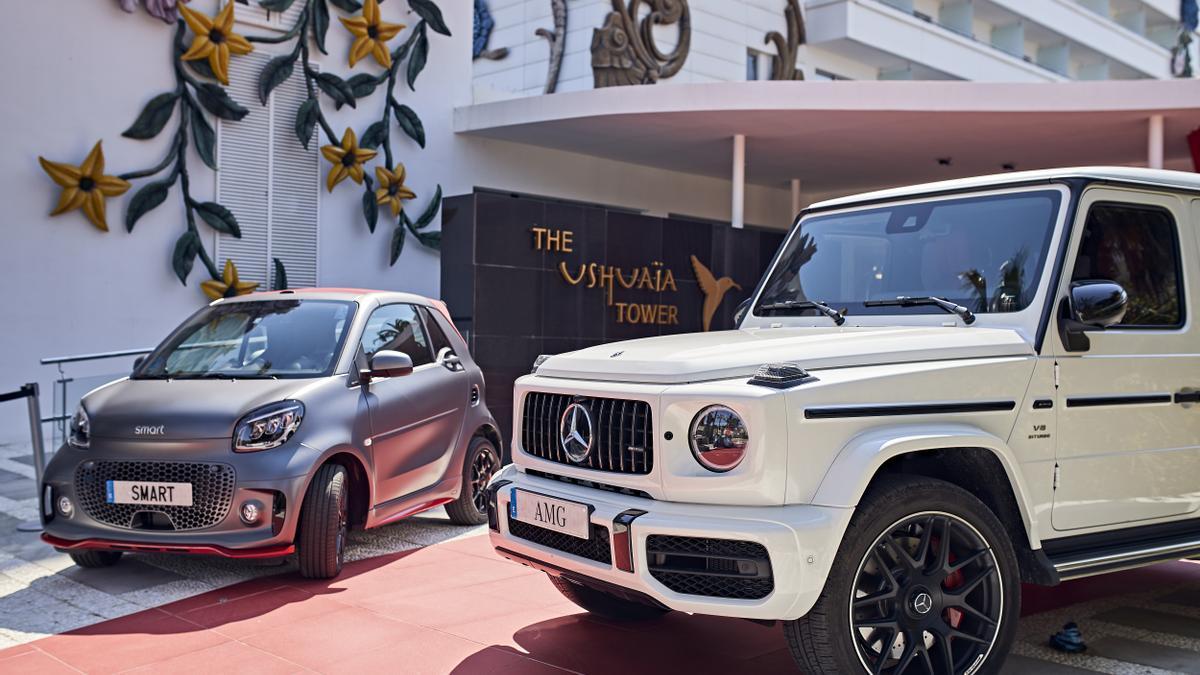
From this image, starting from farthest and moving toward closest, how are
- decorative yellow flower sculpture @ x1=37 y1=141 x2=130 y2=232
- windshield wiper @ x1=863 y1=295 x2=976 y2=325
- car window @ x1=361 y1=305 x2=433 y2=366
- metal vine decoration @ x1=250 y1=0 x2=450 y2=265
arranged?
metal vine decoration @ x1=250 y1=0 x2=450 y2=265 → decorative yellow flower sculpture @ x1=37 y1=141 x2=130 y2=232 → car window @ x1=361 y1=305 x2=433 y2=366 → windshield wiper @ x1=863 y1=295 x2=976 y2=325

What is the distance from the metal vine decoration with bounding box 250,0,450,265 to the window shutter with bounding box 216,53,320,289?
0.18 metres

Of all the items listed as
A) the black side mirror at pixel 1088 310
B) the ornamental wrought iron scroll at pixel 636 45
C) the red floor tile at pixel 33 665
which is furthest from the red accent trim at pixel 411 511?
the ornamental wrought iron scroll at pixel 636 45

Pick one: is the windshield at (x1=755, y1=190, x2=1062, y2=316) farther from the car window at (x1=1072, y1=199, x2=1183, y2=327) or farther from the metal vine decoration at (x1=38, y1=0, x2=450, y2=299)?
the metal vine decoration at (x1=38, y1=0, x2=450, y2=299)

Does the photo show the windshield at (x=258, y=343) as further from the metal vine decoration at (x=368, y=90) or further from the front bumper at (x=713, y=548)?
the metal vine decoration at (x=368, y=90)

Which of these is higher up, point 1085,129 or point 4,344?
point 1085,129

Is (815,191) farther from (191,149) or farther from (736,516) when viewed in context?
(736,516)

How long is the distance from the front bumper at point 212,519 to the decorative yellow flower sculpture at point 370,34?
9.84 m

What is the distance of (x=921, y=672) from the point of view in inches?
162

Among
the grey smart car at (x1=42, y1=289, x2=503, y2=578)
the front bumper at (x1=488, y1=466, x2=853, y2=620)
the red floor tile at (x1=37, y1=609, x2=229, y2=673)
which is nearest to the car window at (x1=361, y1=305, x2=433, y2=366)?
the grey smart car at (x1=42, y1=289, x2=503, y2=578)

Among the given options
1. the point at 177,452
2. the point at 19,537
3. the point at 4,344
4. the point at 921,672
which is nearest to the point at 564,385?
the point at 921,672

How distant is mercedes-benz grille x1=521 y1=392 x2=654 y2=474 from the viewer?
4133mm

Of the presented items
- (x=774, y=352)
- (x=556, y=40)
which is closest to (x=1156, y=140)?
(x=556, y=40)

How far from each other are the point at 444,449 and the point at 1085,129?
1121 centimetres

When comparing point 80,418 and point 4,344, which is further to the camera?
point 4,344
